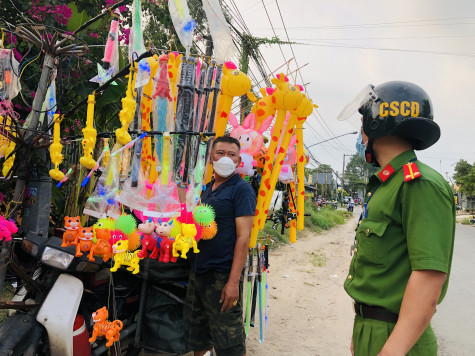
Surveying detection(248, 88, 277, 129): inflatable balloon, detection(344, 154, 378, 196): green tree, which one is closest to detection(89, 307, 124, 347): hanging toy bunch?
detection(248, 88, 277, 129): inflatable balloon

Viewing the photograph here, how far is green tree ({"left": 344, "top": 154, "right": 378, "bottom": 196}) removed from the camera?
5797cm

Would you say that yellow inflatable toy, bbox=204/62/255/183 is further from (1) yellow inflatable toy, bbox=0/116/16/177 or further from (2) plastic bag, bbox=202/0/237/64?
(1) yellow inflatable toy, bbox=0/116/16/177

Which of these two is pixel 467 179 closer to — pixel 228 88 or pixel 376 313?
pixel 228 88

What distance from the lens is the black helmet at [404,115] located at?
1.26 meters

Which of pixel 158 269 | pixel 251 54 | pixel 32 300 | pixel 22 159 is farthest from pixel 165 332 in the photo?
pixel 251 54

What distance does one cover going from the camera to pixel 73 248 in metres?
2.10

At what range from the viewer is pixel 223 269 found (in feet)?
7.39

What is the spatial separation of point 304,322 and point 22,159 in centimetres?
375

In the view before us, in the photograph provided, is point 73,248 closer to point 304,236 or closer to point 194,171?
point 194,171

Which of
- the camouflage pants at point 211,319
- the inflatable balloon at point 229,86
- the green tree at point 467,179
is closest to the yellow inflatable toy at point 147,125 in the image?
the inflatable balloon at point 229,86

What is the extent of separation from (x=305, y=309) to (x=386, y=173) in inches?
157

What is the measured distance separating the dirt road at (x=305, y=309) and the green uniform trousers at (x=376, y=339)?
7.49 feet

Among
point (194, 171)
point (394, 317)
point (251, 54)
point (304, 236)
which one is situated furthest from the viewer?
point (304, 236)

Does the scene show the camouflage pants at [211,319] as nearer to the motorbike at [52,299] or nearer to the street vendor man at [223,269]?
the street vendor man at [223,269]
